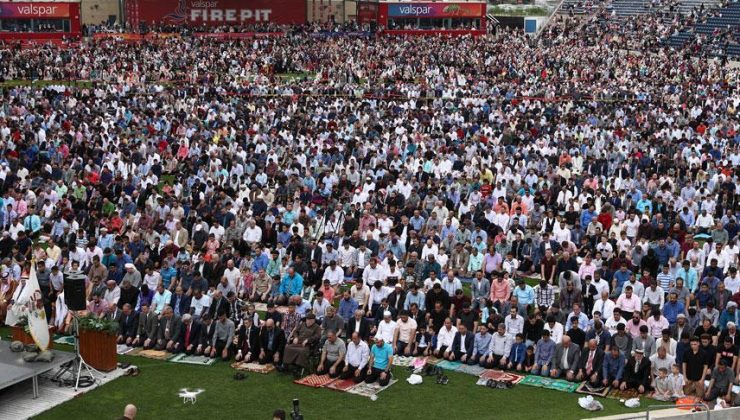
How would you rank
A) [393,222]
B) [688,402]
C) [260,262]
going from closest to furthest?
[688,402]
[260,262]
[393,222]

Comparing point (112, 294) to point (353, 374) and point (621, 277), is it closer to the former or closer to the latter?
point (353, 374)

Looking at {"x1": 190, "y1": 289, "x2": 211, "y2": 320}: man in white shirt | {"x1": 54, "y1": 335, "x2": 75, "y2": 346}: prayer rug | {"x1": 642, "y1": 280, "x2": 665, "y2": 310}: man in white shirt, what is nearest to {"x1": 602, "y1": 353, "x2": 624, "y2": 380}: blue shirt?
{"x1": 642, "y1": 280, "x2": 665, "y2": 310}: man in white shirt

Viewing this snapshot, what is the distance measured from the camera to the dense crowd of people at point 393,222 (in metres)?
14.0

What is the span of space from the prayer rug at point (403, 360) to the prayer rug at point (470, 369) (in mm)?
688

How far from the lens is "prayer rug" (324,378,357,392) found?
13.1 metres

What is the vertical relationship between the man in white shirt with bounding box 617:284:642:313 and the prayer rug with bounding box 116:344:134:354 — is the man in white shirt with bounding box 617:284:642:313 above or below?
above

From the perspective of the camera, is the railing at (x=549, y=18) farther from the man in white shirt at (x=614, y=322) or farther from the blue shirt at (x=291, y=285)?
the man in white shirt at (x=614, y=322)

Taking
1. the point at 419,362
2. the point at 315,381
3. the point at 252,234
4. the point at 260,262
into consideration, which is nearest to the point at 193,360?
the point at 315,381

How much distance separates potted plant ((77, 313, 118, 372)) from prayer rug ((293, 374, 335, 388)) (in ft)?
8.04

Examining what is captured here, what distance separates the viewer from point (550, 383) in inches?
520

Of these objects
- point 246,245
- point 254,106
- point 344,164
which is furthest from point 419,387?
point 254,106

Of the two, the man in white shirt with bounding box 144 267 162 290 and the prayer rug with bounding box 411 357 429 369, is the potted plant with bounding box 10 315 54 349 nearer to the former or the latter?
the man in white shirt with bounding box 144 267 162 290

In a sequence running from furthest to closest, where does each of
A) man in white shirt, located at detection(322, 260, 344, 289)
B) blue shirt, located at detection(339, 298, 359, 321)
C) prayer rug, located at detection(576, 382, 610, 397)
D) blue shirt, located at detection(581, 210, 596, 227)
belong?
blue shirt, located at detection(581, 210, 596, 227) → man in white shirt, located at detection(322, 260, 344, 289) → blue shirt, located at detection(339, 298, 359, 321) → prayer rug, located at detection(576, 382, 610, 397)

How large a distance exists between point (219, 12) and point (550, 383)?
4864 cm
